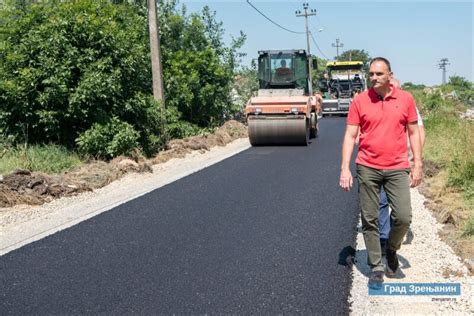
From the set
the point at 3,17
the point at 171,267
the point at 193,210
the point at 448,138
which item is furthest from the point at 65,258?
the point at 448,138

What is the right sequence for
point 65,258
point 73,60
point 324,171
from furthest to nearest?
1. point 73,60
2. point 324,171
3. point 65,258

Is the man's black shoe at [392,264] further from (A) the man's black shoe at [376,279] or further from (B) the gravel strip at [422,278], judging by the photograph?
(A) the man's black shoe at [376,279]

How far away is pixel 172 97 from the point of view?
55.8 ft

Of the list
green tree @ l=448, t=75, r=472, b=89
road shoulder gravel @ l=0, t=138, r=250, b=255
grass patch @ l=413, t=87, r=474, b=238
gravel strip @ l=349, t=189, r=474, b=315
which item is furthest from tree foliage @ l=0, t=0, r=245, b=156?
green tree @ l=448, t=75, r=472, b=89

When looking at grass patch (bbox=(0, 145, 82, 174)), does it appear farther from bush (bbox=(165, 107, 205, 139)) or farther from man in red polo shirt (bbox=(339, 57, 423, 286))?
man in red polo shirt (bbox=(339, 57, 423, 286))

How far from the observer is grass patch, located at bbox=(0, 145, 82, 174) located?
32.0 ft

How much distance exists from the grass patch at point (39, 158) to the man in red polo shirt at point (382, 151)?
7.06 meters

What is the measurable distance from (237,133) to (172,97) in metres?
2.99

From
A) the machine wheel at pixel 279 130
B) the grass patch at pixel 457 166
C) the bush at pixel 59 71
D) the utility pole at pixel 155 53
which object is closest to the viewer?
the grass patch at pixel 457 166

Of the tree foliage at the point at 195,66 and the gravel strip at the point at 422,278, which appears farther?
the tree foliage at the point at 195,66

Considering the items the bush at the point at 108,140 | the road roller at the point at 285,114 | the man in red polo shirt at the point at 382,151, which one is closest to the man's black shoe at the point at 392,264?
the man in red polo shirt at the point at 382,151

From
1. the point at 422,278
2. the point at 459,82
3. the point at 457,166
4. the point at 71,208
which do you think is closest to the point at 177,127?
the point at 71,208

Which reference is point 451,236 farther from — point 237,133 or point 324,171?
point 237,133

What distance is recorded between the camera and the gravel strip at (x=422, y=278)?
4.00 metres
